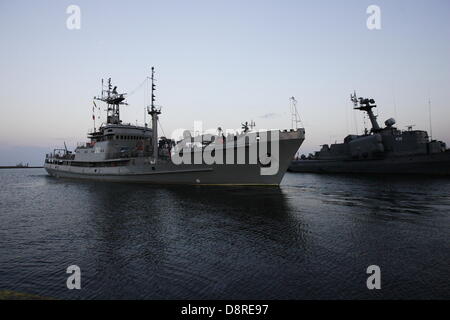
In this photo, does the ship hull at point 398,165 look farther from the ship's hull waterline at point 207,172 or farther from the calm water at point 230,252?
the calm water at point 230,252

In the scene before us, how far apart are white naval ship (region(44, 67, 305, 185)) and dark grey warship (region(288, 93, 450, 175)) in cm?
2788

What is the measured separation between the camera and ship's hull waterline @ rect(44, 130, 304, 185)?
2573 cm

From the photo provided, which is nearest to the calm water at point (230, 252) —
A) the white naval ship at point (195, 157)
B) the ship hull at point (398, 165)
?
the white naval ship at point (195, 157)

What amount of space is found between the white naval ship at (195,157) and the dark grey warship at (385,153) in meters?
27.9

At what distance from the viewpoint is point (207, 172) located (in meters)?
27.6

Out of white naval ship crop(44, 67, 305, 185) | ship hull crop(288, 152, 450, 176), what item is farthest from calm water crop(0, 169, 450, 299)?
ship hull crop(288, 152, 450, 176)

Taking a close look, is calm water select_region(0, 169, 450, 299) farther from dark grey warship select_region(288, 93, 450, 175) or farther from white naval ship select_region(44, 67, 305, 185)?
dark grey warship select_region(288, 93, 450, 175)

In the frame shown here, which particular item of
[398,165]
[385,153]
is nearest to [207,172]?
[398,165]

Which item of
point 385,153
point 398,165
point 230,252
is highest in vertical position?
point 385,153

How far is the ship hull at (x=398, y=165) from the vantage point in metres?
38.2

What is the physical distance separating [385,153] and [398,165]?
17.2 ft

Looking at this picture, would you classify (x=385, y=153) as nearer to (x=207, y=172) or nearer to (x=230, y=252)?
(x=207, y=172)
